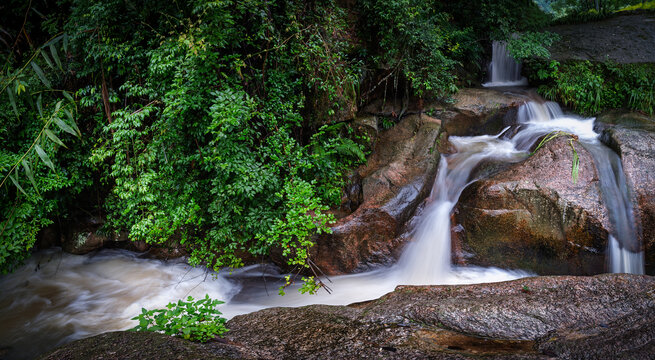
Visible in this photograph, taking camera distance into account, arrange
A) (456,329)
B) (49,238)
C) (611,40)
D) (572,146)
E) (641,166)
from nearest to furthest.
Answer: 1. (456,329)
2. (641,166)
3. (572,146)
4. (49,238)
5. (611,40)

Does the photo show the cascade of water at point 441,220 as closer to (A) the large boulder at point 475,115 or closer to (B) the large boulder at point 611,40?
(A) the large boulder at point 475,115

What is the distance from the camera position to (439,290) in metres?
3.83

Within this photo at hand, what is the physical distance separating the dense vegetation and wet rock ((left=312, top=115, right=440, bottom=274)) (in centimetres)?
33

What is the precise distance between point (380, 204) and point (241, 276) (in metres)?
2.75

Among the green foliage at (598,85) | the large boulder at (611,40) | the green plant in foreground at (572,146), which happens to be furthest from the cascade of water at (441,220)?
the large boulder at (611,40)

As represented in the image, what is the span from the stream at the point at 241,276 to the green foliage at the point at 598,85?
0.61 m

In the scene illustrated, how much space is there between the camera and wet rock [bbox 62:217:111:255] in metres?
6.77

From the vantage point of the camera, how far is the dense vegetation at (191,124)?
192 inches

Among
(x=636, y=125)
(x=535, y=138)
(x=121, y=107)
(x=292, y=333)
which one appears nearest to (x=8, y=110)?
Result: (x=121, y=107)

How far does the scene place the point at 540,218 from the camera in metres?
5.11

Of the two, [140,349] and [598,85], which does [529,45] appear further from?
[140,349]

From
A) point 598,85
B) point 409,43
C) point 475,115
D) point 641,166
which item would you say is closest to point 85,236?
point 409,43

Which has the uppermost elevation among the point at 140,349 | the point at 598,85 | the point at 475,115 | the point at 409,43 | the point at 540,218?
the point at 409,43

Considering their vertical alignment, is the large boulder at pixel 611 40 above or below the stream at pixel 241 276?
above
